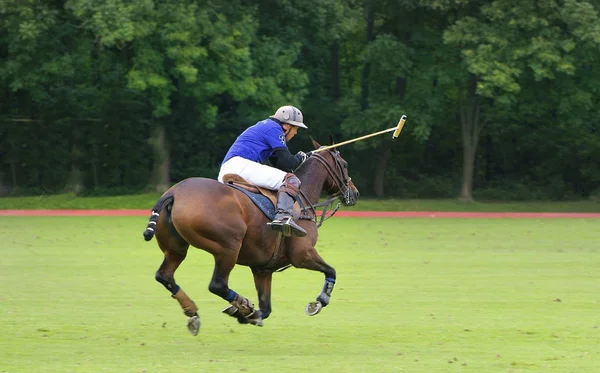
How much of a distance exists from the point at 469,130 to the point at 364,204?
5352mm

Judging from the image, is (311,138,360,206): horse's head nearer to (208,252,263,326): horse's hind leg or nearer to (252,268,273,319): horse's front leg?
(252,268,273,319): horse's front leg

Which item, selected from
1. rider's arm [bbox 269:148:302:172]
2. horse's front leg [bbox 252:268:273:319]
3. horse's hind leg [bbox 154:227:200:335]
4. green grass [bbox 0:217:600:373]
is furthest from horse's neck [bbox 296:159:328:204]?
horse's hind leg [bbox 154:227:200:335]

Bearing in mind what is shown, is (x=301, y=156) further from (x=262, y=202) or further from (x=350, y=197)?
(x=262, y=202)

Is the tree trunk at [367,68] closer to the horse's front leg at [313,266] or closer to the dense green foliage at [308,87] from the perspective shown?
the dense green foliage at [308,87]

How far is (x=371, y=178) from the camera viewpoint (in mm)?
40188

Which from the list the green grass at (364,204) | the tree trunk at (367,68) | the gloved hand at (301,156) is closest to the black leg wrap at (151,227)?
the gloved hand at (301,156)

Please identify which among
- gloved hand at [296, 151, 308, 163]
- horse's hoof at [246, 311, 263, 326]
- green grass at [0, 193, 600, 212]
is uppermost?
gloved hand at [296, 151, 308, 163]

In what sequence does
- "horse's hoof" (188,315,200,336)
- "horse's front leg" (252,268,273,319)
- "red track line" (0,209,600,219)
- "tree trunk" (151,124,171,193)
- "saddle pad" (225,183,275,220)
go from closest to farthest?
"horse's hoof" (188,315,200,336) → "saddle pad" (225,183,275,220) → "horse's front leg" (252,268,273,319) → "red track line" (0,209,600,219) → "tree trunk" (151,124,171,193)

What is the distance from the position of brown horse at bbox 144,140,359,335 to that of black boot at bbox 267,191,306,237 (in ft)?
0.49

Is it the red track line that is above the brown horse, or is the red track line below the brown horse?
below

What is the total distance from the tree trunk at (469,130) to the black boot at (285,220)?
1078 inches

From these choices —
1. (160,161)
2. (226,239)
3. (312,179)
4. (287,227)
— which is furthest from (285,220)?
(160,161)

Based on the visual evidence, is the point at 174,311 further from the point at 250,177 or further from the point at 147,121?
the point at 147,121

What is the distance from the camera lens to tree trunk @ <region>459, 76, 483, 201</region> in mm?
37084
